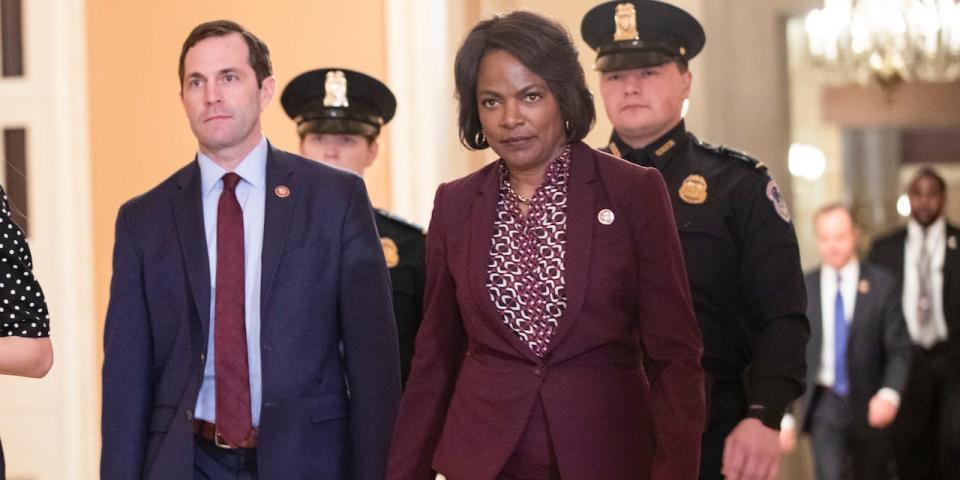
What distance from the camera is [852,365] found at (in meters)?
6.91

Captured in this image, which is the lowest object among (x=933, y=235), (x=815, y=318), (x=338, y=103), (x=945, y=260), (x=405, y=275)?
(x=815, y=318)

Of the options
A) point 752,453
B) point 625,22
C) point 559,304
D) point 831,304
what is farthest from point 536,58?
point 831,304

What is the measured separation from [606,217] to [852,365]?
455 centimetres

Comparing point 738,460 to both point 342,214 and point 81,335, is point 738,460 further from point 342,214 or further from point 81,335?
point 81,335

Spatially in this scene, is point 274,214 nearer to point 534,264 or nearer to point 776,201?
point 534,264

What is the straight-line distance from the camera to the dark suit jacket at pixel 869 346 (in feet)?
22.4

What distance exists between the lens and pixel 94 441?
5.80 metres

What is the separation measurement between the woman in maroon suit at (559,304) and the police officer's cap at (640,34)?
96cm

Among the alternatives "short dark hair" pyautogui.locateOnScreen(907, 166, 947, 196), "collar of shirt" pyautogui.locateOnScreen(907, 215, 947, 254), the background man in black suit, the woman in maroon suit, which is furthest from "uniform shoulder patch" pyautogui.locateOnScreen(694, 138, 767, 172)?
"short dark hair" pyautogui.locateOnScreen(907, 166, 947, 196)

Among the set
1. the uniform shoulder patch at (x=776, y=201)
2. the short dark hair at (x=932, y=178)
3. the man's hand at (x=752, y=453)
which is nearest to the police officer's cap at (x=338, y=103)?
the uniform shoulder patch at (x=776, y=201)

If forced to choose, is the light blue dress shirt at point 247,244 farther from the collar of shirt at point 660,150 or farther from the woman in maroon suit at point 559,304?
the collar of shirt at point 660,150

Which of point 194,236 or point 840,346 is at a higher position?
point 194,236

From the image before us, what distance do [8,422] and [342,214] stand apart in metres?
3.00

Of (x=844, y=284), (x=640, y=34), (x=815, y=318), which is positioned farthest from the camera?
(x=844, y=284)
